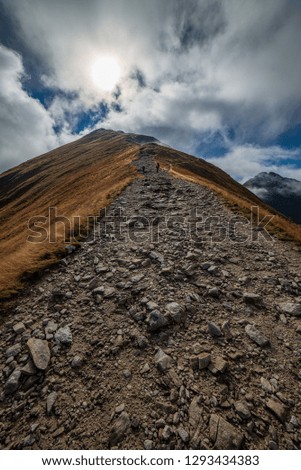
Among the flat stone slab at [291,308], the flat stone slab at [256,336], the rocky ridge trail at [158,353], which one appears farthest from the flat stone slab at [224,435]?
the flat stone slab at [291,308]

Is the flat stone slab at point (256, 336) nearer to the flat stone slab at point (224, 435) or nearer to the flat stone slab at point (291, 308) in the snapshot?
the flat stone slab at point (291, 308)

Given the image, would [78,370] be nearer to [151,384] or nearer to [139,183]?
[151,384]

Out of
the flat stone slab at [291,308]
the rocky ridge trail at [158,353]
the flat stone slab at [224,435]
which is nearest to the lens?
the flat stone slab at [224,435]

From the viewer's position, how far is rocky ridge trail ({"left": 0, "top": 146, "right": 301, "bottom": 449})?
506 centimetres

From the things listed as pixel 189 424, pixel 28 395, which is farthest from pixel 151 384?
pixel 28 395

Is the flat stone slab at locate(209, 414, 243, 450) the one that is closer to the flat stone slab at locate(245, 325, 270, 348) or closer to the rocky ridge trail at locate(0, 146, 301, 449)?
the rocky ridge trail at locate(0, 146, 301, 449)

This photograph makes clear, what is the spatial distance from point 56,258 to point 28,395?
7.93m

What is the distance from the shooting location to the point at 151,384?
5980mm

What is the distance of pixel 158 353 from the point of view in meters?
6.78

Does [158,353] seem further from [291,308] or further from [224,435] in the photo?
[291,308]

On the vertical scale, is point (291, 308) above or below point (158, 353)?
A: above

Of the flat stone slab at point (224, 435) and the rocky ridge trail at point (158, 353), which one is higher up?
the rocky ridge trail at point (158, 353)

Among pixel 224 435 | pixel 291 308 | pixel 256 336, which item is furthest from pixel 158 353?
pixel 291 308

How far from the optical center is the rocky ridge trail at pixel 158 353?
16.6 feet
